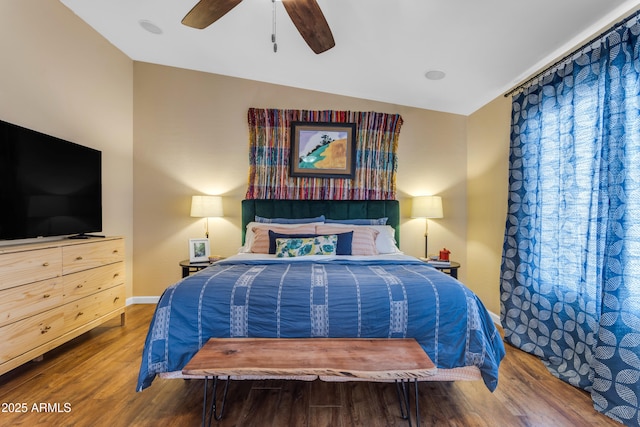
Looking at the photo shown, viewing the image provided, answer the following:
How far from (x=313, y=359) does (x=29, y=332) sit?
2.06 meters

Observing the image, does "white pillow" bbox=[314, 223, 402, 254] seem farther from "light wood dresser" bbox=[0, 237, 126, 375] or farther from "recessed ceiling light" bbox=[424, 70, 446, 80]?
"light wood dresser" bbox=[0, 237, 126, 375]

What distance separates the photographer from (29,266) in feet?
6.52

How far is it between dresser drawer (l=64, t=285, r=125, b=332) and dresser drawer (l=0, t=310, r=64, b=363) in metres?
0.08

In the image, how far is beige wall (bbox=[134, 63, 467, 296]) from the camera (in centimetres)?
363

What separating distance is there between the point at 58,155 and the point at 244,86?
2.10 m

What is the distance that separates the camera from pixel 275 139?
144 inches

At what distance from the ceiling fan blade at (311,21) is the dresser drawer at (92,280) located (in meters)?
2.61

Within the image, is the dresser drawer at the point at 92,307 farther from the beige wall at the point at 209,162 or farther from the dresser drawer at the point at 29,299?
the beige wall at the point at 209,162

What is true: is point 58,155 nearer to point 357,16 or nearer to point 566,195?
point 357,16

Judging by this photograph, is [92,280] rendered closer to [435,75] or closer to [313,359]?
[313,359]

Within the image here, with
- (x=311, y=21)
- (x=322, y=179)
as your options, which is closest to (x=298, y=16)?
(x=311, y=21)

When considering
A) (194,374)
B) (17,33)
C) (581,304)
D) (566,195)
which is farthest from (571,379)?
(17,33)

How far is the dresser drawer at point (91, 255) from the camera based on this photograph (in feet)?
7.53

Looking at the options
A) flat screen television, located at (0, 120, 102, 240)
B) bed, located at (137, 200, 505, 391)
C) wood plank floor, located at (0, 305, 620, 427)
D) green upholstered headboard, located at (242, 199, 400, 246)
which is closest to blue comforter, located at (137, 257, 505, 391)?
bed, located at (137, 200, 505, 391)
